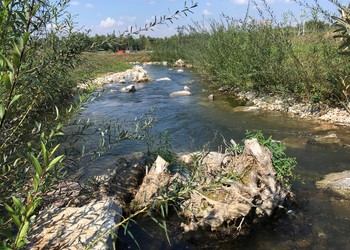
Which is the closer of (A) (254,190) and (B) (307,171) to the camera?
(A) (254,190)

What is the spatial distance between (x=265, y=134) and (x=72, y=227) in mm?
6239

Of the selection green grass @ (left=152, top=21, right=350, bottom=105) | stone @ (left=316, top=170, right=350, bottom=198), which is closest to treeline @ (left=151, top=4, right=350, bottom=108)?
green grass @ (left=152, top=21, right=350, bottom=105)

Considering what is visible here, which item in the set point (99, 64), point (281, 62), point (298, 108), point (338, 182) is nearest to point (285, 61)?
point (281, 62)

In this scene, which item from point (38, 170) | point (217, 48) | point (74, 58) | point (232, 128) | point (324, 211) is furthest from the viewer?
point (217, 48)

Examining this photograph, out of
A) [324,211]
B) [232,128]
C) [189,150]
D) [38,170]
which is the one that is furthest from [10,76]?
[232,128]

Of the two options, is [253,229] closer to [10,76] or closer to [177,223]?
[177,223]

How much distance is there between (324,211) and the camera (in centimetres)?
463

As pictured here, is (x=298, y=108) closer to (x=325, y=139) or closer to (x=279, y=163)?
(x=325, y=139)

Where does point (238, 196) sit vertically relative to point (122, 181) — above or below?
above

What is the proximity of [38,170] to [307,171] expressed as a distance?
5.64 metres

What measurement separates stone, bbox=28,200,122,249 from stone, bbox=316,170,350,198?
3.53m

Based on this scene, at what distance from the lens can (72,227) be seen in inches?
126

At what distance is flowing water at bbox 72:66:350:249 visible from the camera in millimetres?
4098

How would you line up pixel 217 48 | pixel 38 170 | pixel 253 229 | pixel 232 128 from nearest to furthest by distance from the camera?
1. pixel 38 170
2. pixel 253 229
3. pixel 232 128
4. pixel 217 48
